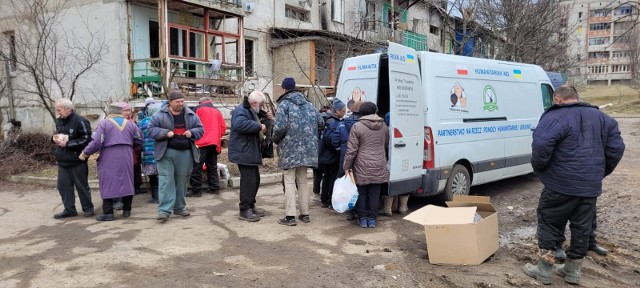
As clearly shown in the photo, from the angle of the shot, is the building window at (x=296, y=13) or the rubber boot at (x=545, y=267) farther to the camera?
the building window at (x=296, y=13)

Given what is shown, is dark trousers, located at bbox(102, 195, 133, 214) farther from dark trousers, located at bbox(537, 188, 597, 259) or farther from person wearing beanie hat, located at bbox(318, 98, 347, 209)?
dark trousers, located at bbox(537, 188, 597, 259)

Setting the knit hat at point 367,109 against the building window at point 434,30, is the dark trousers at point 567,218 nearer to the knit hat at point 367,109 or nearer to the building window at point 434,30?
the knit hat at point 367,109

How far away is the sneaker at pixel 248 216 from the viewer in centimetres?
606

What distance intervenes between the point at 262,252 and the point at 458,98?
3.54 m

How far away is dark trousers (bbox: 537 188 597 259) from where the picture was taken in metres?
3.96

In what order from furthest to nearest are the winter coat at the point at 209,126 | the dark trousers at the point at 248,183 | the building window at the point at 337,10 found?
the building window at the point at 337,10 → the winter coat at the point at 209,126 → the dark trousers at the point at 248,183

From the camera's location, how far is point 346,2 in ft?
74.4

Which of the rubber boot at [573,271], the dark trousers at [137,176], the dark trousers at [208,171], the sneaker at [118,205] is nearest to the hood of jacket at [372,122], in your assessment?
the rubber boot at [573,271]

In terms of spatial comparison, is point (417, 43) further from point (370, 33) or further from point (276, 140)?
point (276, 140)

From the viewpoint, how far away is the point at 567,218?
160 inches

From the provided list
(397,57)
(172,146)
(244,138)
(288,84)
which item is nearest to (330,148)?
(288,84)

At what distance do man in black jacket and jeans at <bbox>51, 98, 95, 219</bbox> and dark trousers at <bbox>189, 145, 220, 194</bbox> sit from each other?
5.53 ft

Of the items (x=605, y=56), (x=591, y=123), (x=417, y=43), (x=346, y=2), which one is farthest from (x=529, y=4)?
(x=605, y=56)

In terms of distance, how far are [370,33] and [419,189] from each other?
59.8ft
